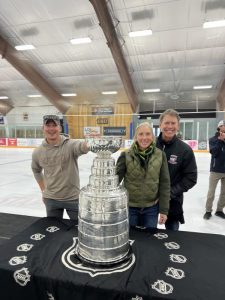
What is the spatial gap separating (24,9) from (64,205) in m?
9.63

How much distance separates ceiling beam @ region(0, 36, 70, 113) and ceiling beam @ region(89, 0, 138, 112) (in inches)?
207

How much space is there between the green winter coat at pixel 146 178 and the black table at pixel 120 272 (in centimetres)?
55

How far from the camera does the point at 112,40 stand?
34.0 feet

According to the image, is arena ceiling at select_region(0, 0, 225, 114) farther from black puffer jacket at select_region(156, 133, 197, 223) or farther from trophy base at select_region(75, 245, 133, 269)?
trophy base at select_region(75, 245, 133, 269)

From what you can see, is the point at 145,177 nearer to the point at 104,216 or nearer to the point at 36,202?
the point at 104,216

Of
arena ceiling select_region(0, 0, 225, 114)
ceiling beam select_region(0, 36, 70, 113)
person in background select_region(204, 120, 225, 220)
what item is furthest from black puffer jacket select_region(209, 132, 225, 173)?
ceiling beam select_region(0, 36, 70, 113)

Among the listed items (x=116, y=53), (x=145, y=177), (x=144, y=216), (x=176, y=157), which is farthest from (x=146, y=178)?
(x=116, y=53)

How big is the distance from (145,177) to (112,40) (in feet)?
33.0

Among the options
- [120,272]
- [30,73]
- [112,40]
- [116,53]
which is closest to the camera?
[120,272]

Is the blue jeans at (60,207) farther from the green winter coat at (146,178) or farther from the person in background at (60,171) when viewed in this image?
the green winter coat at (146,178)

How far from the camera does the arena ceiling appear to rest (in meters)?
8.87

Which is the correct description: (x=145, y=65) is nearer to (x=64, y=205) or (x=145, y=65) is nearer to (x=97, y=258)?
(x=64, y=205)

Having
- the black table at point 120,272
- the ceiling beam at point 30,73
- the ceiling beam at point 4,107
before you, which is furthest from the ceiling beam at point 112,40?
the ceiling beam at point 4,107

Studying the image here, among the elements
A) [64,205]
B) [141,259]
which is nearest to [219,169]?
[64,205]
